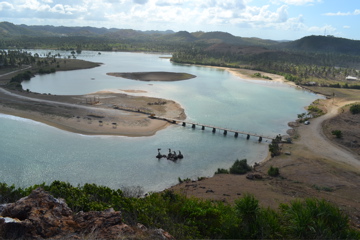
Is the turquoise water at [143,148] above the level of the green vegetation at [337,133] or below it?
below

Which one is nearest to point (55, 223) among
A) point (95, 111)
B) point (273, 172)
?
point (273, 172)

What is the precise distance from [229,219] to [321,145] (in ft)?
106

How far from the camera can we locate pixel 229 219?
1441cm

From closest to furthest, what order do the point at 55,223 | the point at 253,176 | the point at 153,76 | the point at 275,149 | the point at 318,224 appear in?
the point at 55,223, the point at 318,224, the point at 253,176, the point at 275,149, the point at 153,76

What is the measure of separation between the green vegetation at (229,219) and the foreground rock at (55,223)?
1926 millimetres

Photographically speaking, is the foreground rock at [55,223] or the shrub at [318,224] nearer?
the foreground rock at [55,223]

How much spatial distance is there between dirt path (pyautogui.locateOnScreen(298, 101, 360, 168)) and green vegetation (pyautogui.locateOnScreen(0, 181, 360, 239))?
24584mm

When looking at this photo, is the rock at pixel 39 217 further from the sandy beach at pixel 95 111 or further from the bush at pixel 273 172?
the sandy beach at pixel 95 111

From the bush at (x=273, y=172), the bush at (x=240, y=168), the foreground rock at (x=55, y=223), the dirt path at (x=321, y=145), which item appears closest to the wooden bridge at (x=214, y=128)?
the dirt path at (x=321, y=145)

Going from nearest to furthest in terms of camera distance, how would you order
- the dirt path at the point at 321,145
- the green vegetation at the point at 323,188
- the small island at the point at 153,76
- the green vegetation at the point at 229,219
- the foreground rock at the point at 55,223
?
the foreground rock at the point at 55,223 → the green vegetation at the point at 229,219 → the green vegetation at the point at 323,188 → the dirt path at the point at 321,145 → the small island at the point at 153,76

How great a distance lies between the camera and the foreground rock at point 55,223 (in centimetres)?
1093

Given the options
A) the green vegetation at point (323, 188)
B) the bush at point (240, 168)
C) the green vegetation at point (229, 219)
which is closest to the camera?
the green vegetation at point (229, 219)

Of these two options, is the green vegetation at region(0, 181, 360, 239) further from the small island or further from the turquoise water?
the small island

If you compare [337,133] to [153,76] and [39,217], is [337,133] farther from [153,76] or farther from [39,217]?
[153,76]
